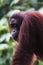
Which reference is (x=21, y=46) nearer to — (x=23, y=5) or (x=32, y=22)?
(x=32, y=22)

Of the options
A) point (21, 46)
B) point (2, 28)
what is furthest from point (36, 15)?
point (2, 28)

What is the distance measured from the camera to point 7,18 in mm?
4133

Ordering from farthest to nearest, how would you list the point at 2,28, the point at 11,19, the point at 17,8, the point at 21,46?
the point at 17,8 < the point at 2,28 < the point at 11,19 < the point at 21,46

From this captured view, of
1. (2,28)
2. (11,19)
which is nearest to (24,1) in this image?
(2,28)

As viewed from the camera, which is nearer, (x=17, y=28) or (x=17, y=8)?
(x=17, y=28)

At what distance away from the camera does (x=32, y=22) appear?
3.28 meters

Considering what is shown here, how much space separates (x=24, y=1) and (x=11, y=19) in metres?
1.01

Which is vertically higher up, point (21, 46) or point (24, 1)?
point (24, 1)

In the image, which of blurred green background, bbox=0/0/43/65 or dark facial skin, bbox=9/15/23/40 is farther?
blurred green background, bbox=0/0/43/65

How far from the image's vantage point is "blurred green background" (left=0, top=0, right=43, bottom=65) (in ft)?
13.0

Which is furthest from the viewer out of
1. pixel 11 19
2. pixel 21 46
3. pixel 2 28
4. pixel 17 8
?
pixel 17 8

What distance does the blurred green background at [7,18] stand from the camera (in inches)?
156

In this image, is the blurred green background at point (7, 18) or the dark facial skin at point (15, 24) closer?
the dark facial skin at point (15, 24)

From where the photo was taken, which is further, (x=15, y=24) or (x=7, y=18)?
(x=7, y=18)
